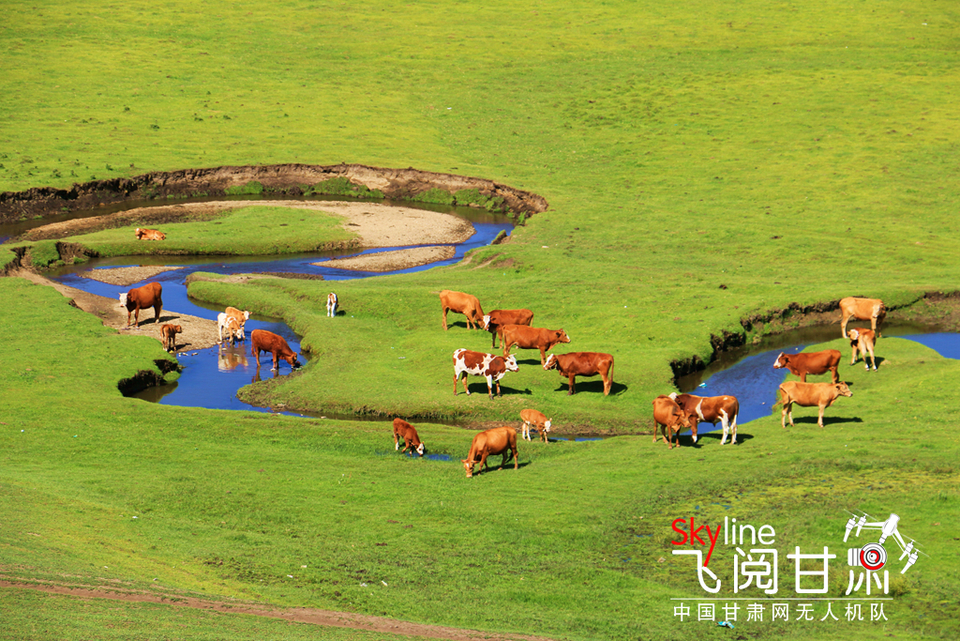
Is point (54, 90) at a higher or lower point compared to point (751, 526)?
higher

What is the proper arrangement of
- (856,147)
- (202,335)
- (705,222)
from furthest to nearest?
1. (856,147)
2. (705,222)
3. (202,335)

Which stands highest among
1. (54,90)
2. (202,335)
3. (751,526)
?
(54,90)

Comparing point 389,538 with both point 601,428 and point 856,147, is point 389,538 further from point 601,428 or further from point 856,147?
point 856,147

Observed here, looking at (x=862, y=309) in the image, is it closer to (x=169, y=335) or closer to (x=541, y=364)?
(x=541, y=364)

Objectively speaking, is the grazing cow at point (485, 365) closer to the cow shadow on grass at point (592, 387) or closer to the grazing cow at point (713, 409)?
the cow shadow on grass at point (592, 387)

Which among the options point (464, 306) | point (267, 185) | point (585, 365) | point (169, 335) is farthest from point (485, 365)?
point (267, 185)

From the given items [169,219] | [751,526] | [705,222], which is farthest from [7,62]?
[751,526]

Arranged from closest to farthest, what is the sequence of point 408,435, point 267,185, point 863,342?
point 408,435
point 863,342
point 267,185
